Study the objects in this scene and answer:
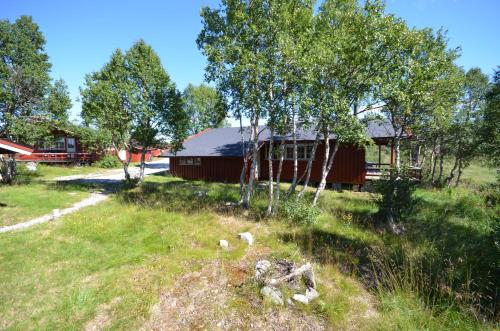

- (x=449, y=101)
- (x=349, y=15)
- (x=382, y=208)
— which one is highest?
(x=349, y=15)

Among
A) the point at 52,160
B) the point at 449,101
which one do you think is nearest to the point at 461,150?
the point at 449,101

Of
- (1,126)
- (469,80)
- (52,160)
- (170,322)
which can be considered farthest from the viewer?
(52,160)

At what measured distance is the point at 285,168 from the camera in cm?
2228

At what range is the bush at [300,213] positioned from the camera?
11.2m

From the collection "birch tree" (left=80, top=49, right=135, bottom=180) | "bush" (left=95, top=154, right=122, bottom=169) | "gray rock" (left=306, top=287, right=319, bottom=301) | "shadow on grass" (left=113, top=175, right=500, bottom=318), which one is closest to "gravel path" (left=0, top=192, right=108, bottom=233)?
"shadow on grass" (left=113, top=175, right=500, bottom=318)

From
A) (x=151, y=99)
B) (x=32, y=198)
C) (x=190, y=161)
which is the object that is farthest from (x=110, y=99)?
(x=190, y=161)

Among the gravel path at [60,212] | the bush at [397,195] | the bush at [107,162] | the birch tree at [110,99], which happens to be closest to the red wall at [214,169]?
the birch tree at [110,99]

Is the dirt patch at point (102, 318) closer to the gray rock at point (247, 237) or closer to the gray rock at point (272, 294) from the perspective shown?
the gray rock at point (272, 294)

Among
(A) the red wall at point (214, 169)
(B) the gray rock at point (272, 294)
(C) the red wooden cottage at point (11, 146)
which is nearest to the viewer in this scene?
(B) the gray rock at point (272, 294)

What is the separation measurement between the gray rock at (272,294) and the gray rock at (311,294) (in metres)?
0.66

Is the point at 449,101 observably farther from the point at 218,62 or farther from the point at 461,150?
the point at 218,62

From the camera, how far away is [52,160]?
112 feet

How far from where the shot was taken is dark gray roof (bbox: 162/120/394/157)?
2073cm

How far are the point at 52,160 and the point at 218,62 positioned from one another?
3298cm
